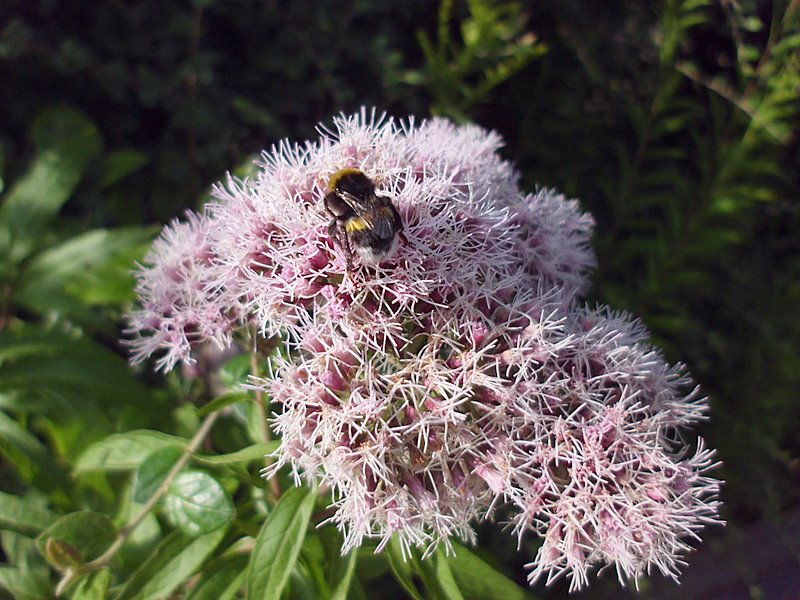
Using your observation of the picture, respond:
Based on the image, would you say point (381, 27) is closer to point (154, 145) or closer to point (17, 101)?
point (154, 145)

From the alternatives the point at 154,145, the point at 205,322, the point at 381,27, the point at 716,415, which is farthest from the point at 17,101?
the point at 716,415

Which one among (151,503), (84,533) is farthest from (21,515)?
(151,503)

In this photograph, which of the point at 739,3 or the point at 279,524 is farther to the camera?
the point at 739,3

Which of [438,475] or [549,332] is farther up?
[549,332]

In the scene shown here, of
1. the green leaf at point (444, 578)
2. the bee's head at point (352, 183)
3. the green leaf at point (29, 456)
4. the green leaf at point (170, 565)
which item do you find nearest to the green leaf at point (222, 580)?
the green leaf at point (170, 565)

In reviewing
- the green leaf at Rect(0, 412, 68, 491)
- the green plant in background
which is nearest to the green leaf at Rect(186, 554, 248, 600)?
the green leaf at Rect(0, 412, 68, 491)

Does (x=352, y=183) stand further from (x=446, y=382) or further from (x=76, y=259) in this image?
(x=76, y=259)

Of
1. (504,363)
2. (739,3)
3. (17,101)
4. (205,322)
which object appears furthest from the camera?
(17,101)
